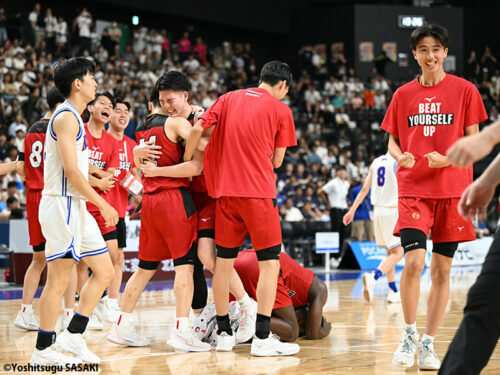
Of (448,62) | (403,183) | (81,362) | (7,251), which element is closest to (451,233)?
(403,183)

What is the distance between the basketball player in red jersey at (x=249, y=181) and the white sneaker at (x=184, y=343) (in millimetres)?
185

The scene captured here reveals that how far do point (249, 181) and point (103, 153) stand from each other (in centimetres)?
242

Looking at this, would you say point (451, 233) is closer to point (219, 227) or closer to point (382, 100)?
point (219, 227)

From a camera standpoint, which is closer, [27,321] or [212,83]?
[27,321]

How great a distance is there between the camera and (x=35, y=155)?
700 cm

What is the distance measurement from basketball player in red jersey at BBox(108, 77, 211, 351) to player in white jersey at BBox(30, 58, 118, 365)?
84 cm

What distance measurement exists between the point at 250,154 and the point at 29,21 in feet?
52.0

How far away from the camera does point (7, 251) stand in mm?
10609

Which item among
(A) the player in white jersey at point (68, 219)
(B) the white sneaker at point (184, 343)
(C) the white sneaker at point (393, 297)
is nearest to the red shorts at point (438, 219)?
(B) the white sneaker at point (184, 343)

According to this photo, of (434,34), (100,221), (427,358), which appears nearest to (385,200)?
(100,221)

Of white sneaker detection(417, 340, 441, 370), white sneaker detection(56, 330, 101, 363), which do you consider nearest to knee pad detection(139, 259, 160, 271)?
white sneaker detection(56, 330, 101, 363)

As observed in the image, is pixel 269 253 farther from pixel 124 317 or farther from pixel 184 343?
pixel 124 317

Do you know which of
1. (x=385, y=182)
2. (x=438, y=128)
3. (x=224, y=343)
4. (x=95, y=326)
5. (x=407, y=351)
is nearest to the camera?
(x=407, y=351)

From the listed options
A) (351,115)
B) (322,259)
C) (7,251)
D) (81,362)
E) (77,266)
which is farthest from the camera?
(351,115)
